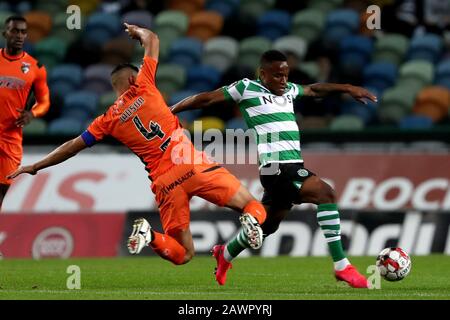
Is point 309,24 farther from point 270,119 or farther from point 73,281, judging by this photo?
point 73,281

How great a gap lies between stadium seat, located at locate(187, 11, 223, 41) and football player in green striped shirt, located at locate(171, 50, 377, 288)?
397 inches

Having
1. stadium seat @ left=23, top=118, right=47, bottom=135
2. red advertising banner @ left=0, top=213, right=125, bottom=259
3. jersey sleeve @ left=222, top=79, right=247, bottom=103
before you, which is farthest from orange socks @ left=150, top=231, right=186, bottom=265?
stadium seat @ left=23, top=118, right=47, bottom=135

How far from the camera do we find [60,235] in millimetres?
17328

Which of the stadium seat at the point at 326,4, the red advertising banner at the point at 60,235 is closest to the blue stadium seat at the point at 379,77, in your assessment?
the stadium seat at the point at 326,4

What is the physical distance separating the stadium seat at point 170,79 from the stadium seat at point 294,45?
167 centimetres

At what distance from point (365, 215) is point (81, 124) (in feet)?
16.9

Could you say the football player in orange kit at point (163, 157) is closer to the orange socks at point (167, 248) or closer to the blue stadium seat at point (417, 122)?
the orange socks at point (167, 248)

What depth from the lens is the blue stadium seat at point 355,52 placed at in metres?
19.8

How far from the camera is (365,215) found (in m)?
16.7

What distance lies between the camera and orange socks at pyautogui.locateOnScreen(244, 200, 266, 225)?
10774mm

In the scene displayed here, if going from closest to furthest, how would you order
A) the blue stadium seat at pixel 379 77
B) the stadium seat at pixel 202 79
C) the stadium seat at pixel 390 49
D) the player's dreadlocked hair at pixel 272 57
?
the player's dreadlocked hair at pixel 272 57, the blue stadium seat at pixel 379 77, the stadium seat at pixel 202 79, the stadium seat at pixel 390 49

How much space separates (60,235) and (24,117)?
179 inches
